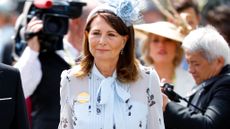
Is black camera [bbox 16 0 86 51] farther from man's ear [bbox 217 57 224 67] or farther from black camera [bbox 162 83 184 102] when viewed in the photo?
man's ear [bbox 217 57 224 67]

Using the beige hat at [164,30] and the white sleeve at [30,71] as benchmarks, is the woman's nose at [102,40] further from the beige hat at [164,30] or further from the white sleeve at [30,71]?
the beige hat at [164,30]

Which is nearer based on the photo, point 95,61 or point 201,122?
point 95,61

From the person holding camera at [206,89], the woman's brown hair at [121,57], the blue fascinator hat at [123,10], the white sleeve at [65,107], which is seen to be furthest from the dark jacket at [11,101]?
the person holding camera at [206,89]

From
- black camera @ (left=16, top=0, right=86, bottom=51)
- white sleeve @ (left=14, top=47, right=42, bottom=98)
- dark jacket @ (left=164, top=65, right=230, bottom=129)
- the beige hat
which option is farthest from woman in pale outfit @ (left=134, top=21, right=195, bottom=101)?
dark jacket @ (left=164, top=65, right=230, bottom=129)

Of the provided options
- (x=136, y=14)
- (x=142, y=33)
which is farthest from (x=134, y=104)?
(x=142, y=33)

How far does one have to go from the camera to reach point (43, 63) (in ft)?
21.3

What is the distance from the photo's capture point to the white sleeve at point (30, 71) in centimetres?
632

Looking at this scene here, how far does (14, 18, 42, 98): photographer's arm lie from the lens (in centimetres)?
633

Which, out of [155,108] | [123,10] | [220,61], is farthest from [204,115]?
[123,10]

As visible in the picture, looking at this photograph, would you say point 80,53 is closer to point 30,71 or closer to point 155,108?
point 30,71

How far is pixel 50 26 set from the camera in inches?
253

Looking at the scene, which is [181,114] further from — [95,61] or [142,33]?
[142,33]

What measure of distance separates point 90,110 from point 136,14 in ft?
2.23

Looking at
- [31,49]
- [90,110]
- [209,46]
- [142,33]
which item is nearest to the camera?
[90,110]
